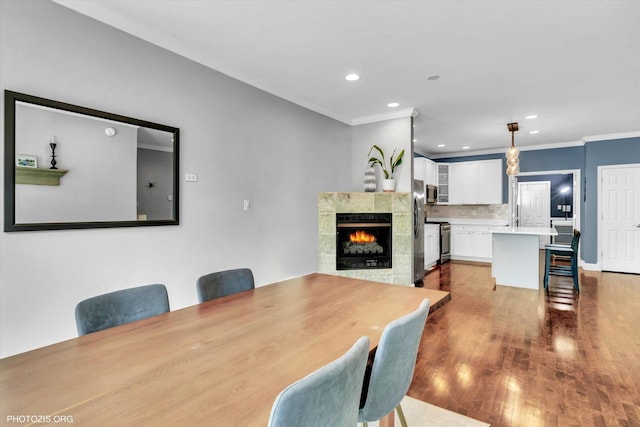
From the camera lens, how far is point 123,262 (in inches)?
96.0

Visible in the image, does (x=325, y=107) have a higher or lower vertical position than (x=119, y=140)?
higher

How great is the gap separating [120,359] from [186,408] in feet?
1.37

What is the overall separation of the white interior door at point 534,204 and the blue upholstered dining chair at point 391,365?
9.31 meters

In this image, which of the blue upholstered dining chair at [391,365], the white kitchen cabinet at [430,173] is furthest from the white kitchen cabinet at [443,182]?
the blue upholstered dining chair at [391,365]

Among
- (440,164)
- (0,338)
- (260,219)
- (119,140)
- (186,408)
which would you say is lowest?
(0,338)

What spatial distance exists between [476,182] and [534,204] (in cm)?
280

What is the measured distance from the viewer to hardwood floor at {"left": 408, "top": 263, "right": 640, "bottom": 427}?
203 centimetres

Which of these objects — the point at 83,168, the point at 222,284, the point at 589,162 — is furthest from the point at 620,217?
the point at 83,168

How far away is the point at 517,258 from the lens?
4957 mm

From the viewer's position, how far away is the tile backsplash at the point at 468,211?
7484 mm

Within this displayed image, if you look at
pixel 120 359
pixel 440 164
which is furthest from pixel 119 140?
pixel 440 164

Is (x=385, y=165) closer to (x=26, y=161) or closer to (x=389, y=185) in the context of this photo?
(x=389, y=185)

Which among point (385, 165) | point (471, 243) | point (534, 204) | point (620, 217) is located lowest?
point (471, 243)

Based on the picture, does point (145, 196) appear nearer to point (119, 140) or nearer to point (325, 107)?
point (119, 140)
